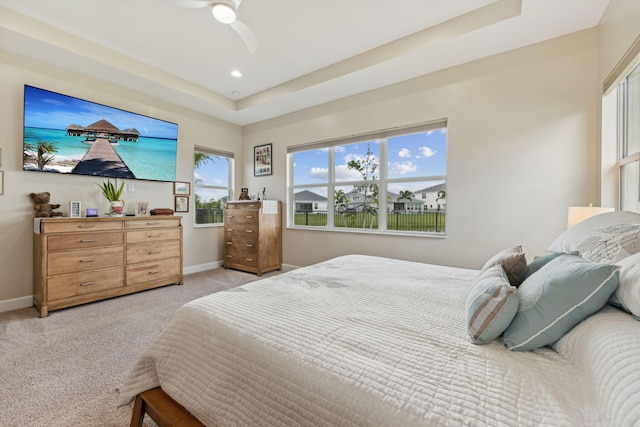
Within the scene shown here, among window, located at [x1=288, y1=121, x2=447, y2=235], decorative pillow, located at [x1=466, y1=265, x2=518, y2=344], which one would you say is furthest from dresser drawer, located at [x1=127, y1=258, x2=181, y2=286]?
decorative pillow, located at [x1=466, y1=265, x2=518, y2=344]

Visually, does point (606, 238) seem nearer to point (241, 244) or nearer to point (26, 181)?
point (241, 244)

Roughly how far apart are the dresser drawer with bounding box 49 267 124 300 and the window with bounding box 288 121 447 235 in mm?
2515

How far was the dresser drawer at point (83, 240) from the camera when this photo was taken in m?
2.67

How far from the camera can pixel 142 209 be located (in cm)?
365

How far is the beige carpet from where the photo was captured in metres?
1.41

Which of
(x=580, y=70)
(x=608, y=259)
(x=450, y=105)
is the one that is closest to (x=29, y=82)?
(x=450, y=105)

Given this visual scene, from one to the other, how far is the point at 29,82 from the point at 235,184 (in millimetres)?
2817

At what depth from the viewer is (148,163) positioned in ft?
12.3

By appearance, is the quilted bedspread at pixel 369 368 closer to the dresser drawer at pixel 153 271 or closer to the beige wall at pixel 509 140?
the beige wall at pixel 509 140

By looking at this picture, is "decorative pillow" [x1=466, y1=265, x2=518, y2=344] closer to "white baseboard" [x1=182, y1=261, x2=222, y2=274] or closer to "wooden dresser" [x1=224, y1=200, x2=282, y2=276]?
"wooden dresser" [x1=224, y1=200, x2=282, y2=276]

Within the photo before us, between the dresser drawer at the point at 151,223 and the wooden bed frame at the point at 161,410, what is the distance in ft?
8.72

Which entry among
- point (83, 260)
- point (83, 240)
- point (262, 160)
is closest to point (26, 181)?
point (83, 240)

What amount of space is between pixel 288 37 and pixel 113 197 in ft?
9.49

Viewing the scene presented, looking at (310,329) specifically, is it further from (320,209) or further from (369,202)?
(320,209)
